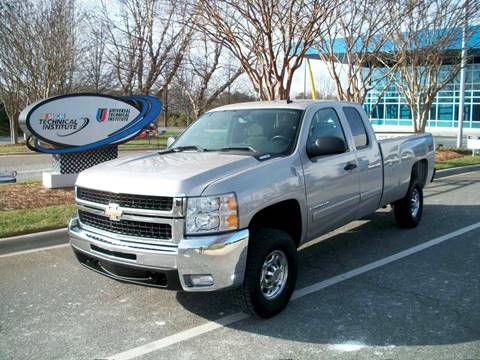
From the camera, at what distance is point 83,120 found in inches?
425

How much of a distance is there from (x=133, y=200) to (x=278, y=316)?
161cm

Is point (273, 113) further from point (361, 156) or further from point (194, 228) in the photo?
point (194, 228)

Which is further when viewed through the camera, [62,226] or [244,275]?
[62,226]

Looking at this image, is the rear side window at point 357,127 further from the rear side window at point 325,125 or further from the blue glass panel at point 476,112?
the blue glass panel at point 476,112

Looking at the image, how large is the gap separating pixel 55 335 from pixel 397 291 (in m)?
3.17

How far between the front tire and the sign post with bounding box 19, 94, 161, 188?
7492 millimetres

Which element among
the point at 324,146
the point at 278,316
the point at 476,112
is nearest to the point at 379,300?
the point at 278,316

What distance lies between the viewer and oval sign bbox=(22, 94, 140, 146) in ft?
33.4

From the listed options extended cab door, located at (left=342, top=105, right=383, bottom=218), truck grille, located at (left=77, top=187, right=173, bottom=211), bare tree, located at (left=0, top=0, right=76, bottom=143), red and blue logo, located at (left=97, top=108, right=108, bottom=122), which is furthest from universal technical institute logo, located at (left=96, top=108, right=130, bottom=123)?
bare tree, located at (left=0, top=0, right=76, bottom=143)

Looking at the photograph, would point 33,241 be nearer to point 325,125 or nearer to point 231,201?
point 231,201

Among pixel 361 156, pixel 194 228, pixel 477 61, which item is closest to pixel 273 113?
pixel 361 156

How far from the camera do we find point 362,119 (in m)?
6.29

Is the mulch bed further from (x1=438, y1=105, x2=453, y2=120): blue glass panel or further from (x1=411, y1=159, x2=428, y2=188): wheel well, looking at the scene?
(x1=438, y1=105, x2=453, y2=120): blue glass panel

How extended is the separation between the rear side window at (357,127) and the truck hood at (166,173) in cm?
199
